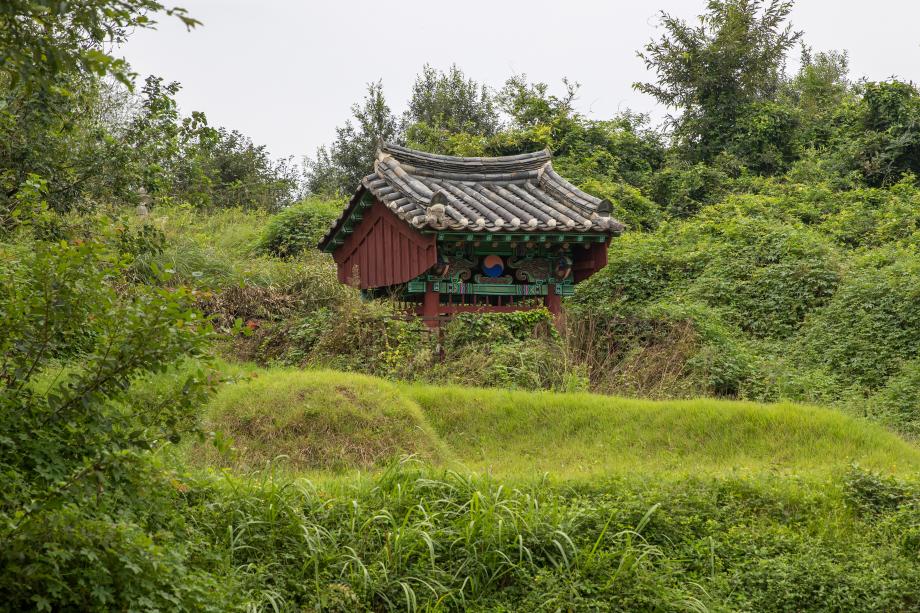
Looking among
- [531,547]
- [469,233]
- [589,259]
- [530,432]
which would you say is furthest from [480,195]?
[531,547]

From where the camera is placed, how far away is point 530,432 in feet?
30.5

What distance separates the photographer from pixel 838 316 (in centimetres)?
1384

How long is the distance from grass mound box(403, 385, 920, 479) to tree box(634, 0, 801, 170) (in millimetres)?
15884

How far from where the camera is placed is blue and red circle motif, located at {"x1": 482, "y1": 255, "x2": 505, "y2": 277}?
12141 millimetres

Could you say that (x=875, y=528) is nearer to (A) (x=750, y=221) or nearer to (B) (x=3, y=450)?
(B) (x=3, y=450)

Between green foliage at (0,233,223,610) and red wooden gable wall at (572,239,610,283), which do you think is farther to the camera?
red wooden gable wall at (572,239,610,283)

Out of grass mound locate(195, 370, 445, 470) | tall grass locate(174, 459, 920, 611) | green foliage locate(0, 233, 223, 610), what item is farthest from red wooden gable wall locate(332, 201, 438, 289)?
green foliage locate(0, 233, 223, 610)

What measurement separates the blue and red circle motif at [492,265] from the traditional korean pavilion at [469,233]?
0.04 ft

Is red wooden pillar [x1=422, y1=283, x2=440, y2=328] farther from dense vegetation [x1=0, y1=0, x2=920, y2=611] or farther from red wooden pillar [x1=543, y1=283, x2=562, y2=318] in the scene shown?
red wooden pillar [x1=543, y1=283, x2=562, y2=318]

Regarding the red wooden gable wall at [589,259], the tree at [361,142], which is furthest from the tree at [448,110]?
the red wooden gable wall at [589,259]

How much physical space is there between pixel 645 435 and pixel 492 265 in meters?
Result: 3.82

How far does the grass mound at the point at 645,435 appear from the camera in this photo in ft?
27.5

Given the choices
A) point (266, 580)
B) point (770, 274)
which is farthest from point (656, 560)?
point (770, 274)

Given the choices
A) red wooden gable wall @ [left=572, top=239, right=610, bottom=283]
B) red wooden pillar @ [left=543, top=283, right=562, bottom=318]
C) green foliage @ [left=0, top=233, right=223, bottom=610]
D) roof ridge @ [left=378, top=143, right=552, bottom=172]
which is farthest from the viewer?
roof ridge @ [left=378, top=143, right=552, bottom=172]
